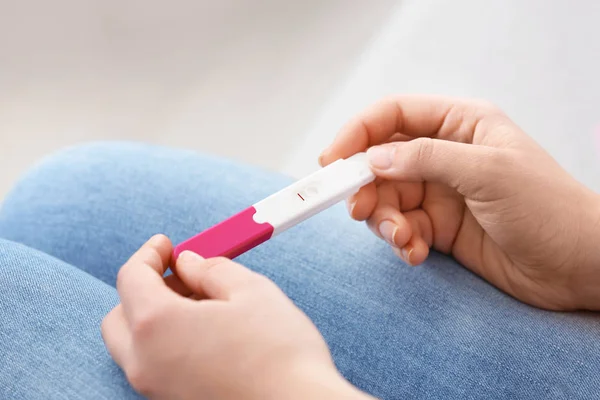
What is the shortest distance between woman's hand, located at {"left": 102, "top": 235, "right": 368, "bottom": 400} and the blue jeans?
2.4 inches

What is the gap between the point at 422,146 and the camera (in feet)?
1.56

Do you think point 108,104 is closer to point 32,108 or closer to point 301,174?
point 32,108

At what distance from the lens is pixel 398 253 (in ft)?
1.68

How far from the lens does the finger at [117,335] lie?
0.39 meters

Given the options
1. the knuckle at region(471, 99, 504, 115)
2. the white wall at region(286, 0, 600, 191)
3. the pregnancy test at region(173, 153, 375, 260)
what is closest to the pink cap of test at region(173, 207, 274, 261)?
the pregnancy test at region(173, 153, 375, 260)

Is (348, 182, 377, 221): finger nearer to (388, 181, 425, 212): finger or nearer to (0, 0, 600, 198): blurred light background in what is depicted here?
(388, 181, 425, 212): finger

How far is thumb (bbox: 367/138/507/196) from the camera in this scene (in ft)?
1.52

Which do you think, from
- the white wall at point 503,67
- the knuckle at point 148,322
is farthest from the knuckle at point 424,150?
the white wall at point 503,67

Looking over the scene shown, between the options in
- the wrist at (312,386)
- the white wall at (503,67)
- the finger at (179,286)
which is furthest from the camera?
the white wall at (503,67)

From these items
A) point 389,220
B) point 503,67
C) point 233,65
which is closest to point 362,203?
point 389,220

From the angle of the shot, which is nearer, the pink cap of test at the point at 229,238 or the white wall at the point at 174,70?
the pink cap of test at the point at 229,238

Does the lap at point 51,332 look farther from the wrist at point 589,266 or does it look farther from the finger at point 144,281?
the wrist at point 589,266

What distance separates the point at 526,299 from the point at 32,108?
40.0 inches

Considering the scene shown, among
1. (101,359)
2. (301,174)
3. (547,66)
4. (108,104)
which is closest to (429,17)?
(547,66)
